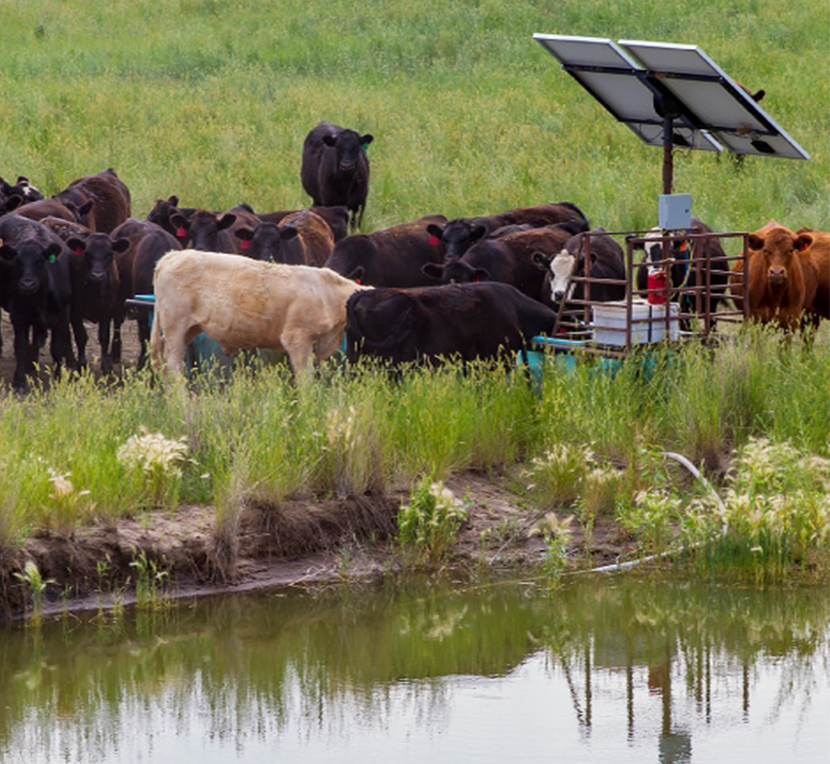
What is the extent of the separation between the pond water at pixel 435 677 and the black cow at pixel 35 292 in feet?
20.0

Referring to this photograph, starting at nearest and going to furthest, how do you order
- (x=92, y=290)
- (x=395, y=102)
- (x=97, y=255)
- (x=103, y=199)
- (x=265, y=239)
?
(x=97, y=255) → (x=265, y=239) → (x=92, y=290) → (x=103, y=199) → (x=395, y=102)

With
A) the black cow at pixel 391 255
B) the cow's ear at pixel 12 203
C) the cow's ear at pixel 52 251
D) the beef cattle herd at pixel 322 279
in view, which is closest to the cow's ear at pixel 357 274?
the beef cattle herd at pixel 322 279

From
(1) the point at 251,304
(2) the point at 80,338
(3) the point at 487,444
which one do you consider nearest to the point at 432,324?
(1) the point at 251,304

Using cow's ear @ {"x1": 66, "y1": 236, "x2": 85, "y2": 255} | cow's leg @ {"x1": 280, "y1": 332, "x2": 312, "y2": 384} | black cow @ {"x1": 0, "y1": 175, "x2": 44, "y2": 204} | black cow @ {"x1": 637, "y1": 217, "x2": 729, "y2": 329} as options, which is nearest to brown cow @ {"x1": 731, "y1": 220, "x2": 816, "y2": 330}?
black cow @ {"x1": 637, "y1": 217, "x2": 729, "y2": 329}

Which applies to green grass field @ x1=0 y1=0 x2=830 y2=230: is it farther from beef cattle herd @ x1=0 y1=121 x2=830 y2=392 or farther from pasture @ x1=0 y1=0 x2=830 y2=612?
beef cattle herd @ x1=0 y1=121 x2=830 y2=392

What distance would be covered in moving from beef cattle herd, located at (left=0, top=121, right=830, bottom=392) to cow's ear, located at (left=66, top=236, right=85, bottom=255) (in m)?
0.03

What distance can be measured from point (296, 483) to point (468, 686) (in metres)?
2.48

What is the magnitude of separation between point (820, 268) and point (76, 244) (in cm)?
715

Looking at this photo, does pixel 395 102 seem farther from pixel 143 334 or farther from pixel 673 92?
pixel 673 92

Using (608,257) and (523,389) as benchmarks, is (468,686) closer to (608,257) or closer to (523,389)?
(523,389)

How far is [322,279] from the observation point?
41.5 ft

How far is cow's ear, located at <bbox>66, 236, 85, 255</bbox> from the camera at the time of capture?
15.3 m

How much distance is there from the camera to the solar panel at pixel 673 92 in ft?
38.9

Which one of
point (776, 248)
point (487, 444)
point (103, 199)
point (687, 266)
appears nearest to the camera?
point (487, 444)
